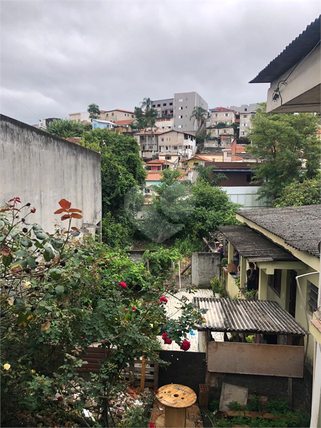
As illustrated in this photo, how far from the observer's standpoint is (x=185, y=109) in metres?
59.7

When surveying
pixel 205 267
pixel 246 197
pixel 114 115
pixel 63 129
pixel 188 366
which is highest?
pixel 114 115

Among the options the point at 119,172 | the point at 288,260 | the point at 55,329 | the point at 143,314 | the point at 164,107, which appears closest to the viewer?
the point at 55,329

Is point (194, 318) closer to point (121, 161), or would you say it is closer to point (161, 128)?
point (121, 161)

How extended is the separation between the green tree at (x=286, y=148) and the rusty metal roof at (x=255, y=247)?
11.4 meters

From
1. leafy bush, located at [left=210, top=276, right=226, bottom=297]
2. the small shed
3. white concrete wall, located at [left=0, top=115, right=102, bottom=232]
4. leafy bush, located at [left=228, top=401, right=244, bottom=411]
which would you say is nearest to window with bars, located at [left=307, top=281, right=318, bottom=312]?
the small shed

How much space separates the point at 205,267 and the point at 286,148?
1142cm

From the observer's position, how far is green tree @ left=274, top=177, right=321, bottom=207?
1592 centimetres

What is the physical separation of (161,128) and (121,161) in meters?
47.7

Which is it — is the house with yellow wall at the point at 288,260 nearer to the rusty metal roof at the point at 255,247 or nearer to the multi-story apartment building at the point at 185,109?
the rusty metal roof at the point at 255,247

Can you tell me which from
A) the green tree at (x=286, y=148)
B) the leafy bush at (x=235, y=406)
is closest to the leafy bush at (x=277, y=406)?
the leafy bush at (x=235, y=406)

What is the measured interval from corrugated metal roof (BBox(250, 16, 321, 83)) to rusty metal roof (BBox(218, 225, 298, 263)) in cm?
308

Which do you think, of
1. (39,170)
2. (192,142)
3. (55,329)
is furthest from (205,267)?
(192,142)

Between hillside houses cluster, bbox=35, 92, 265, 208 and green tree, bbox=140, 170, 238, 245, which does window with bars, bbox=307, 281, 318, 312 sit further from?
hillside houses cluster, bbox=35, 92, 265, 208

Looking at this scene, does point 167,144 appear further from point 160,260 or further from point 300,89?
point 300,89
